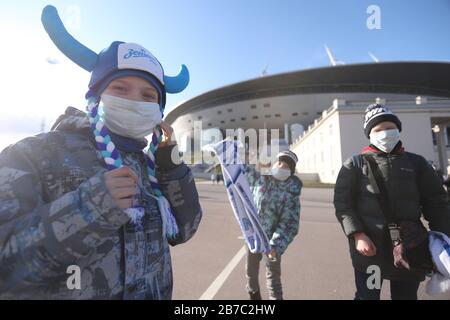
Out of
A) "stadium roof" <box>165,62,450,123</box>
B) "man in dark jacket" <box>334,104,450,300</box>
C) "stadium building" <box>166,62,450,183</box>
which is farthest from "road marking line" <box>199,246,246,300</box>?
"stadium roof" <box>165,62,450,123</box>

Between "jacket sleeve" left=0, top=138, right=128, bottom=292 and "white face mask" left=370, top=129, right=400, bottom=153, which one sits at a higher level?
"white face mask" left=370, top=129, right=400, bottom=153

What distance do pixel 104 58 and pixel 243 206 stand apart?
82.1 inches

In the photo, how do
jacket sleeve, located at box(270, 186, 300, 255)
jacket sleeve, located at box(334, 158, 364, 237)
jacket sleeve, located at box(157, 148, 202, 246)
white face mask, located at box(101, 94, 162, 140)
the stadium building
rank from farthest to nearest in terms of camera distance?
the stadium building → jacket sleeve, located at box(270, 186, 300, 255) → jacket sleeve, located at box(334, 158, 364, 237) → jacket sleeve, located at box(157, 148, 202, 246) → white face mask, located at box(101, 94, 162, 140)

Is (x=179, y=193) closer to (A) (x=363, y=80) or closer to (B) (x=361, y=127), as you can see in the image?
(B) (x=361, y=127)

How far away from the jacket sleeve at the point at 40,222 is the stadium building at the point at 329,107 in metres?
32.7

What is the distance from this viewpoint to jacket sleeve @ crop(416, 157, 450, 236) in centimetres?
227

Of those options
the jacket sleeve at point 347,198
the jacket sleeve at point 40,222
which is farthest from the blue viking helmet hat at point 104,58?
the jacket sleeve at point 347,198

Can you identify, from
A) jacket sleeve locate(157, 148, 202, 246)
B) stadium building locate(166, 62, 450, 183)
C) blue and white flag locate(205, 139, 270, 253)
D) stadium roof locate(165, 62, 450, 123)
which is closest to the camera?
jacket sleeve locate(157, 148, 202, 246)

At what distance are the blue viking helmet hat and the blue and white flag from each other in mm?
1712

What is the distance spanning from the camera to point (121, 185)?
3.24 feet

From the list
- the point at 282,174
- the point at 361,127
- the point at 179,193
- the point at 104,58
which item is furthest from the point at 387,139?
the point at 361,127

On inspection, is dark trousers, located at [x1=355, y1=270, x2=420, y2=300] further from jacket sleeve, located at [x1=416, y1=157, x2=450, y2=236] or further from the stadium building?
the stadium building

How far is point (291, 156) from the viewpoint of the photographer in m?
3.57
